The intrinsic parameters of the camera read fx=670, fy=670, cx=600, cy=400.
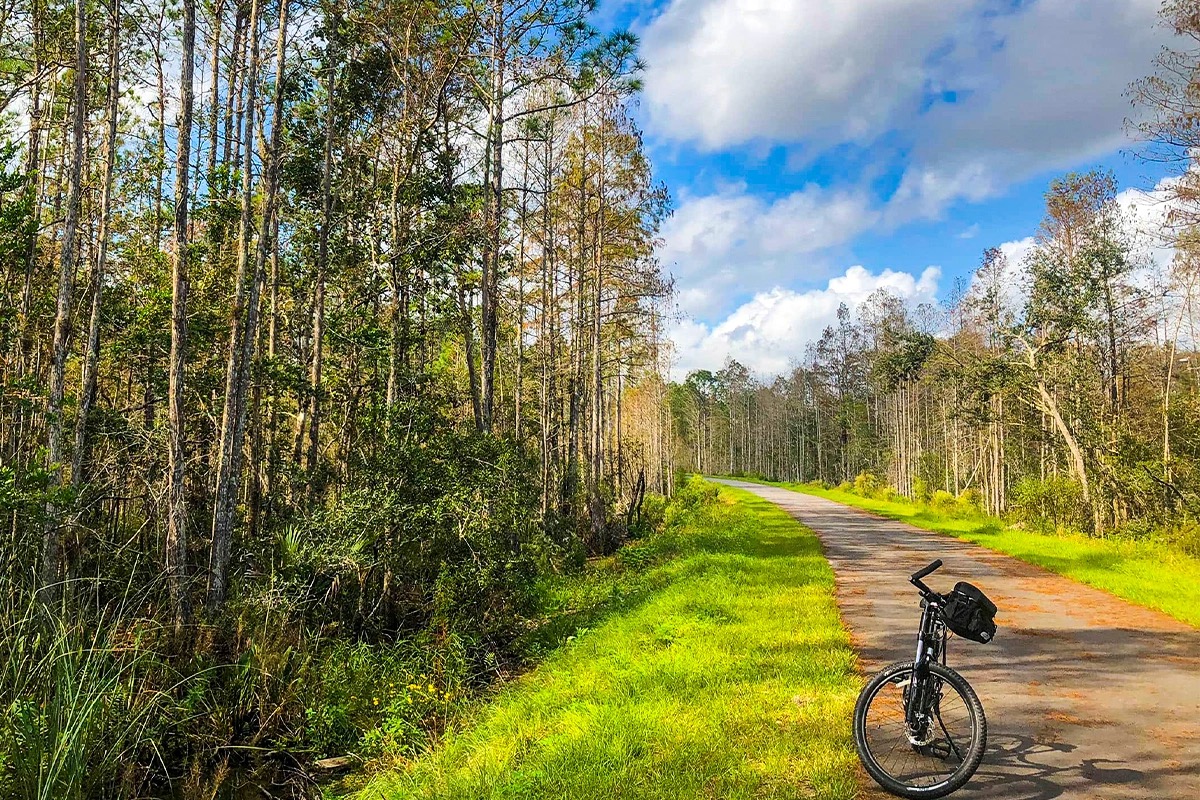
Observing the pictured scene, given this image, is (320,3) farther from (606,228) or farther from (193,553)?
(606,228)

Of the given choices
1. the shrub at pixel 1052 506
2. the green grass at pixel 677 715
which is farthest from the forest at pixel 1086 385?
the green grass at pixel 677 715

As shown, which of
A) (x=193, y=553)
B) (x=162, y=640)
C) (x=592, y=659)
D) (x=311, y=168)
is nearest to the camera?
(x=162, y=640)

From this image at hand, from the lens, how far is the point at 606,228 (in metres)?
19.6

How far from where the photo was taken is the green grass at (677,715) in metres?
4.13

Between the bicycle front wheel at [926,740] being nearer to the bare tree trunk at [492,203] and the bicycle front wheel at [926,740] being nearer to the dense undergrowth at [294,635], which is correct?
the dense undergrowth at [294,635]

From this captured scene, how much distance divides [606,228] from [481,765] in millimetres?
16655

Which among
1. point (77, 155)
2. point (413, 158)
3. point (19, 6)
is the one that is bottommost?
point (77, 155)

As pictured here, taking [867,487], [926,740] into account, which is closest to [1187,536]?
[926,740]

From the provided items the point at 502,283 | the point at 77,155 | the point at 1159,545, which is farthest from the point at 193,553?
the point at 1159,545

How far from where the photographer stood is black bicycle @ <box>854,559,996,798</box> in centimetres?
365

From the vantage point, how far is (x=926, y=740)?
3.92 meters

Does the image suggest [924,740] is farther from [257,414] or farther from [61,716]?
[257,414]

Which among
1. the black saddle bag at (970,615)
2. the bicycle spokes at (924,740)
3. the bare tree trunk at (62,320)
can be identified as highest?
the bare tree trunk at (62,320)

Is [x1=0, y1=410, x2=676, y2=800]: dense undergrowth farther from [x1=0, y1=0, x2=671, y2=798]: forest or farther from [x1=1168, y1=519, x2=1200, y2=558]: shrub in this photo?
[x1=1168, y1=519, x2=1200, y2=558]: shrub
